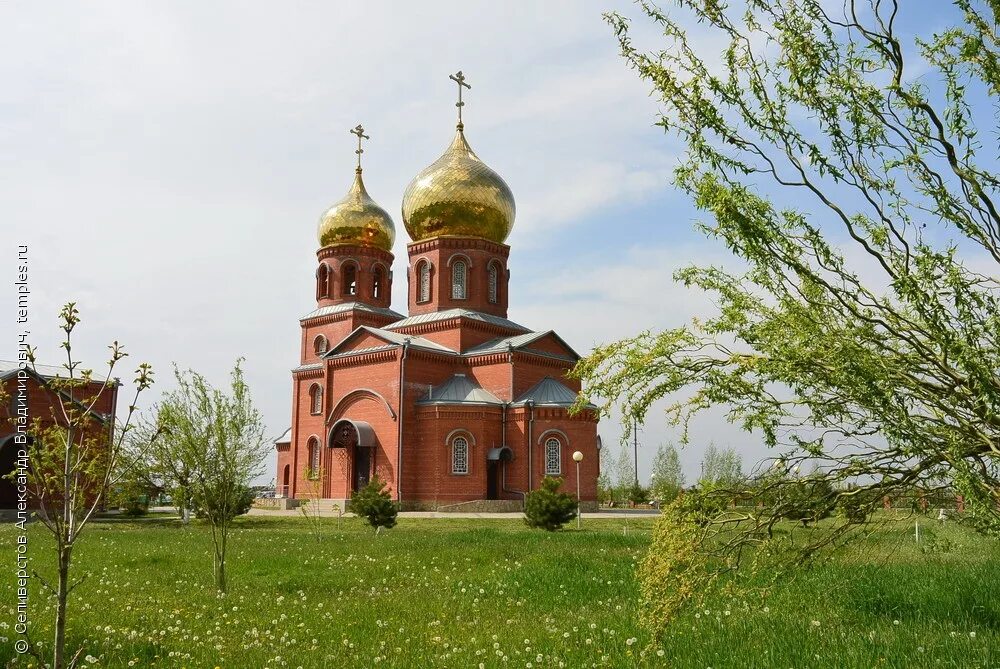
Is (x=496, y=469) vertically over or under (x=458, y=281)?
under

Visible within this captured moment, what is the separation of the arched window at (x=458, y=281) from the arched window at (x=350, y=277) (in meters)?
4.79

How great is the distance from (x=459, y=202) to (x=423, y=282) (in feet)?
10.4

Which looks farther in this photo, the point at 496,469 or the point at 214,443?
the point at 496,469

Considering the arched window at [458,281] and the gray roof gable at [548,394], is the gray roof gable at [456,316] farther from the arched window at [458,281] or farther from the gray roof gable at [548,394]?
the gray roof gable at [548,394]

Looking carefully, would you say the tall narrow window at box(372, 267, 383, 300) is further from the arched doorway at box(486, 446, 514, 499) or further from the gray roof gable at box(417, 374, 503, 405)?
the arched doorway at box(486, 446, 514, 499)

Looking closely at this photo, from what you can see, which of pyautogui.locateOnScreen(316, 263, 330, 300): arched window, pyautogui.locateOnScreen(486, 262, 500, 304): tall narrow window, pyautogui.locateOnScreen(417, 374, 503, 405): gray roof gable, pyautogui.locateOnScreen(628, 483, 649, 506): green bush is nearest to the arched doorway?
pyautogui.locateOnScreen(417, 374, 503, 405): gray roof gable

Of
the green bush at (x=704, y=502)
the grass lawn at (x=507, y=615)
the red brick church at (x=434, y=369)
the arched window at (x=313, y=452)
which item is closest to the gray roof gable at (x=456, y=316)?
the red brick church at (x=434, y=369)

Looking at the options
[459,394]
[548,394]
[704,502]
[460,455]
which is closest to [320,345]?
[459,394]

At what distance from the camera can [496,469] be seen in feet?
83.3

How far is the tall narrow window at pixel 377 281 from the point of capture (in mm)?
31391

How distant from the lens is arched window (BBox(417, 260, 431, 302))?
2859cm

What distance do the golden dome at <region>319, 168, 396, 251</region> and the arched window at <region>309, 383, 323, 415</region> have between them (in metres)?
5.72

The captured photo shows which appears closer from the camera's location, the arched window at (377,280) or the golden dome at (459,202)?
the golden dome at (459,202)

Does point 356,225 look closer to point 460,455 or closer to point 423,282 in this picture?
point 423,282
